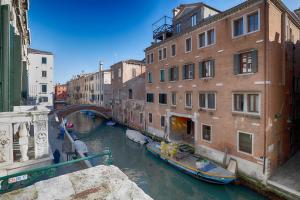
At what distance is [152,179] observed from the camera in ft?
51.3

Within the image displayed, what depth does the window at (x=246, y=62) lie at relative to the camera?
514 inches

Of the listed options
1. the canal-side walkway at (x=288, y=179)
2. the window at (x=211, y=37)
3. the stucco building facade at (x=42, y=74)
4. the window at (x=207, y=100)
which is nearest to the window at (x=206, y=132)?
the window at (x=207, y=100)

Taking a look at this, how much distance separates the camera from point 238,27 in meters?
14.6

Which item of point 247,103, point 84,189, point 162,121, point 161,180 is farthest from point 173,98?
point 84,189

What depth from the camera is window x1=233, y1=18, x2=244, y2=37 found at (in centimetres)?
1424

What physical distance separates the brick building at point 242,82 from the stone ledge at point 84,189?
13.3 meters

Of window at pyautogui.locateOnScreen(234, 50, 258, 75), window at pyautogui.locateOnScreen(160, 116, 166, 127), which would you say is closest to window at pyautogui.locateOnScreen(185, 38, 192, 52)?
window at pyautogui.locateOnScreen(234, 50, 258, 75)

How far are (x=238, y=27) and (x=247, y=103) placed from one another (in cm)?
634

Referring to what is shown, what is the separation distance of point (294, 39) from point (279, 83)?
21.0 ft

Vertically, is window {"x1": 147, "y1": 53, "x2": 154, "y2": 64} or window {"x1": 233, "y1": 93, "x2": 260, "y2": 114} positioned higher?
window {"x1": 147, "y1": 53, "x2": 154, "y2": 64}

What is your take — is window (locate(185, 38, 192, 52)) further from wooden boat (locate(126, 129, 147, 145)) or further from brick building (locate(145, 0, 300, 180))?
wooden boat (locate(126, 129, 147, 145))

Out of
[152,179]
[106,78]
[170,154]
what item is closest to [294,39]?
[170,154]

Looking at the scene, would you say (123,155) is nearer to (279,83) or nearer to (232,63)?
(232,63)

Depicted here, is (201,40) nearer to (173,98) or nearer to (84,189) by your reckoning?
(173,98)
